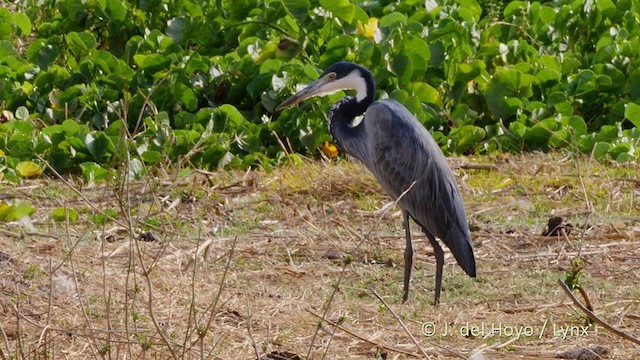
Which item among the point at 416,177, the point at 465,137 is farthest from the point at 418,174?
the point at 465,137

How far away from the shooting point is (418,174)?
20.8ft

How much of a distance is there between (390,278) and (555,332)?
142 centimetres

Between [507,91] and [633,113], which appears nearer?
[633,113]

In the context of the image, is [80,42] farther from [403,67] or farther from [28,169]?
[403,67]

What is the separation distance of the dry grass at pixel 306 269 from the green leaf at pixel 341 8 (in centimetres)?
142

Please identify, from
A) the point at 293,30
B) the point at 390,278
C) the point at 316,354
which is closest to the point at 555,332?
the point at 316,354

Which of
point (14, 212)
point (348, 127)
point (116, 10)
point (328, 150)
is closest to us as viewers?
point (14, 212)

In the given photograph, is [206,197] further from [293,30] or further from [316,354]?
[316,354]

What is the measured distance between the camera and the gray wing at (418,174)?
618 centimetres

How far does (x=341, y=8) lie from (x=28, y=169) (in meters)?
2.68

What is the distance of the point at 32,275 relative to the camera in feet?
17.9

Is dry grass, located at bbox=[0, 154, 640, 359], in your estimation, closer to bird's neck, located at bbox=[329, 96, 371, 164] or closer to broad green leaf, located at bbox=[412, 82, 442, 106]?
bird's neck, located at bbox=[329, 96, 371, 164]

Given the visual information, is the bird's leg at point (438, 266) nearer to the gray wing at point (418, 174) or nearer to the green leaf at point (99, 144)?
the gray wing at point (418, 174)

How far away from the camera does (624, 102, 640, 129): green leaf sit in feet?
28.9
